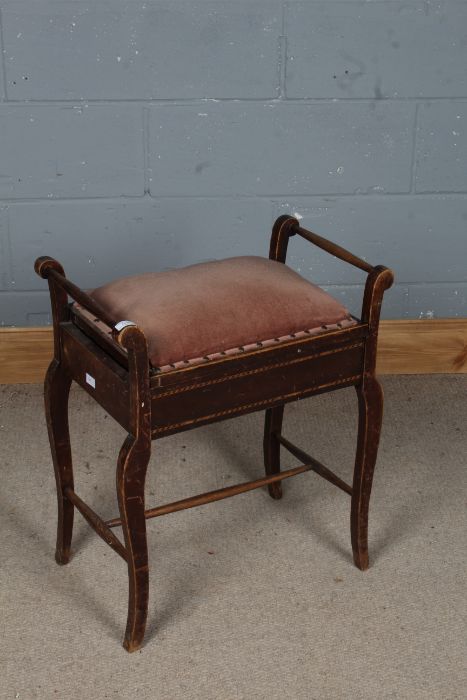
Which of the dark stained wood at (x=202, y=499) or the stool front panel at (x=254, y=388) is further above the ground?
the stool front panel at (x=254, y=388)

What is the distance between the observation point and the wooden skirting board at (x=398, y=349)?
289 cm

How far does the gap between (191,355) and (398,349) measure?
1340 millimetres

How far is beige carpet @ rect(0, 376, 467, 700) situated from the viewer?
188 cm

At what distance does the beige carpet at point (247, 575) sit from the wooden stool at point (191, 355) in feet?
0.47

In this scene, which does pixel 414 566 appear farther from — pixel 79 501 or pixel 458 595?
pixel 79 501

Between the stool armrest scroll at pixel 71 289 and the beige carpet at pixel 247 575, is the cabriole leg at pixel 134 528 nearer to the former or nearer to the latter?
the beige carpet at pixel 247 575

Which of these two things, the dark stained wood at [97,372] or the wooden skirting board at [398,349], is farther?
the wooden skirting board at [398,349]

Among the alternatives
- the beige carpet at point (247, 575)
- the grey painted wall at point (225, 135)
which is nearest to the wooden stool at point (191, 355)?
the beige carpet at point (247, 575)

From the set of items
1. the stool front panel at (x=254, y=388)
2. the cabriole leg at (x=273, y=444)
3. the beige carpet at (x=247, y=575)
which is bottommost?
the beige carpet at (x=247, y=575)

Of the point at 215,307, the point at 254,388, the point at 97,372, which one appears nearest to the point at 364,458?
the point at 254,388

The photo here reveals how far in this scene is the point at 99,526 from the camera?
1.99 meters

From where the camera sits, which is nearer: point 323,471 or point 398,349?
point 323,471

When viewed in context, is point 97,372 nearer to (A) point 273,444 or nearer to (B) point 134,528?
(B) point 134,528

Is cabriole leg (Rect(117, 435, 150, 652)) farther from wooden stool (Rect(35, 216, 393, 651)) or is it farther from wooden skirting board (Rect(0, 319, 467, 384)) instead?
wooden skirting board (Rect(0, 319, 467, 384))
